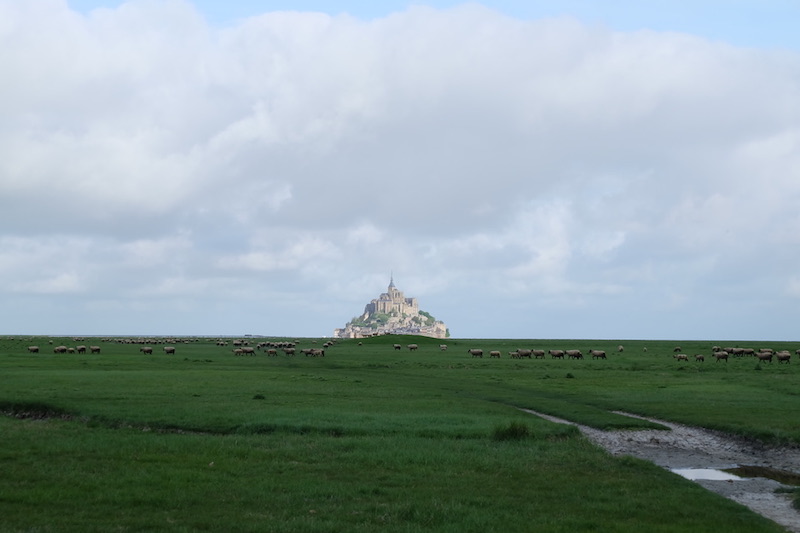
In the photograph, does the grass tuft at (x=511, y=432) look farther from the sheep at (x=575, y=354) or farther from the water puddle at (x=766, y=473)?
the sheep at (x=575, y=354)

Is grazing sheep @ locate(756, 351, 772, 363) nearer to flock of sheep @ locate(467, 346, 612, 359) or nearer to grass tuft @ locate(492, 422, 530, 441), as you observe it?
flock of sheep @ locate(467, 346, 612, 359)

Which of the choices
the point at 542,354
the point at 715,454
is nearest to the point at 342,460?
the point at 715,454

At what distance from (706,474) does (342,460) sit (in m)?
11.1

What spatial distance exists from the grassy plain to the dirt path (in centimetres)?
105

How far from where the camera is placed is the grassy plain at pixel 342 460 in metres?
14.6

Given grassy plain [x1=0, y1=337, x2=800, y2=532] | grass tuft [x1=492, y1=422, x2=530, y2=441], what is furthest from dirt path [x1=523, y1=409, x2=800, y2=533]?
grass tuft [x1=492, y1=422, x2=530, y2=441]

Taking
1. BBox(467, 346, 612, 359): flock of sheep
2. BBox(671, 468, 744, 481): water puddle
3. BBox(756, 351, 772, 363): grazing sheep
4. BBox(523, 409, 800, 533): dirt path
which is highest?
BBox(756, 351, 772, 363): grazing sheep

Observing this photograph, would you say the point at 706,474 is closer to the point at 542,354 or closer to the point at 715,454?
the point at 715,454

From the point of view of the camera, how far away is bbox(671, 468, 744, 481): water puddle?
69.3ft

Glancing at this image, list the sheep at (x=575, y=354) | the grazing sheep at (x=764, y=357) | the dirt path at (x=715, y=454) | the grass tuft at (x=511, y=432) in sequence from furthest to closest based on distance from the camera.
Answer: the sheep at (x=575, y=354) → the grazing sheep at (x=764, y=357) → the grass tuft at (x=511, y=432) → the dirt path at (x=715, y=454)

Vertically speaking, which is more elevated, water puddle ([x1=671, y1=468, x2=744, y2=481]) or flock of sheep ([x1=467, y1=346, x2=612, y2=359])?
flock of sheep ([x1=467, y1=346, x2=612, y2=359])

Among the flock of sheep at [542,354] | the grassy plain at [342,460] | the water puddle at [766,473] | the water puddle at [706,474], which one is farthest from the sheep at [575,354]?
the water puddle at [706,474]

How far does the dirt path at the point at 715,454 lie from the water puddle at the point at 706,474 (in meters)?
0.29

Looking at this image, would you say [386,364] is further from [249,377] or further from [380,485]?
[380,485]
